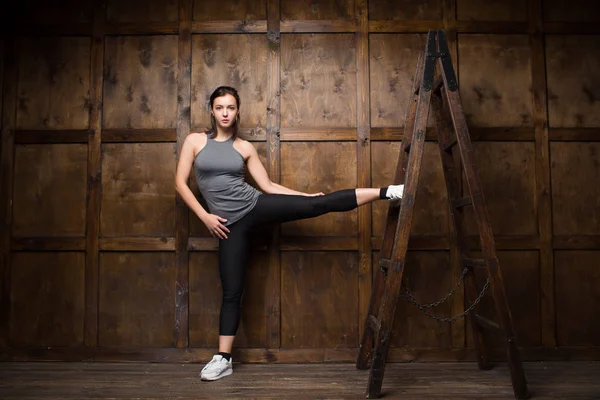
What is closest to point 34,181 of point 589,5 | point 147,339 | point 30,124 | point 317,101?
point 30,124

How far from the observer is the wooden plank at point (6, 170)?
341 cm

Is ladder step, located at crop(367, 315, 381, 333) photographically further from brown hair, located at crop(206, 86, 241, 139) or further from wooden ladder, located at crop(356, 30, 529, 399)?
brown hair, located at crop(206, 86, 241, 139)

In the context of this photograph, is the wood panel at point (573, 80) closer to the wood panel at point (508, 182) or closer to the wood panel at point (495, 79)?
the wood panel at point (495, 79)

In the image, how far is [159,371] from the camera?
310cm

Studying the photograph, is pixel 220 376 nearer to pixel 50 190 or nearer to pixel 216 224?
pixel 216 224

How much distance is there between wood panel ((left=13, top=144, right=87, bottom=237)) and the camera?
3453 millimetres

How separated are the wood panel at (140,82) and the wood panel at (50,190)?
38cm

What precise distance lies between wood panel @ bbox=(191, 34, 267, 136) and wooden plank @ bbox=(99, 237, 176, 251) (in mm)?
847

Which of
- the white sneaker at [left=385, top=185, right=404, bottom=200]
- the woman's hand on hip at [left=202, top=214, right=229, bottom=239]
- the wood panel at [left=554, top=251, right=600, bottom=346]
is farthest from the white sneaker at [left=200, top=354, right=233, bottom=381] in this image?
the wood panel at [left=554, top=251, right=600, bottom=346]

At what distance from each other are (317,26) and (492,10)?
127cm

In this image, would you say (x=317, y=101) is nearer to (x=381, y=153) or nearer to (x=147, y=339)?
(x=381, y=153)

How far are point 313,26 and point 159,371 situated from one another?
2.56 m

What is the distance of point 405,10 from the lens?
353cm

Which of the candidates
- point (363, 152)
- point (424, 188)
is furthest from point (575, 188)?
point (363, 152)
